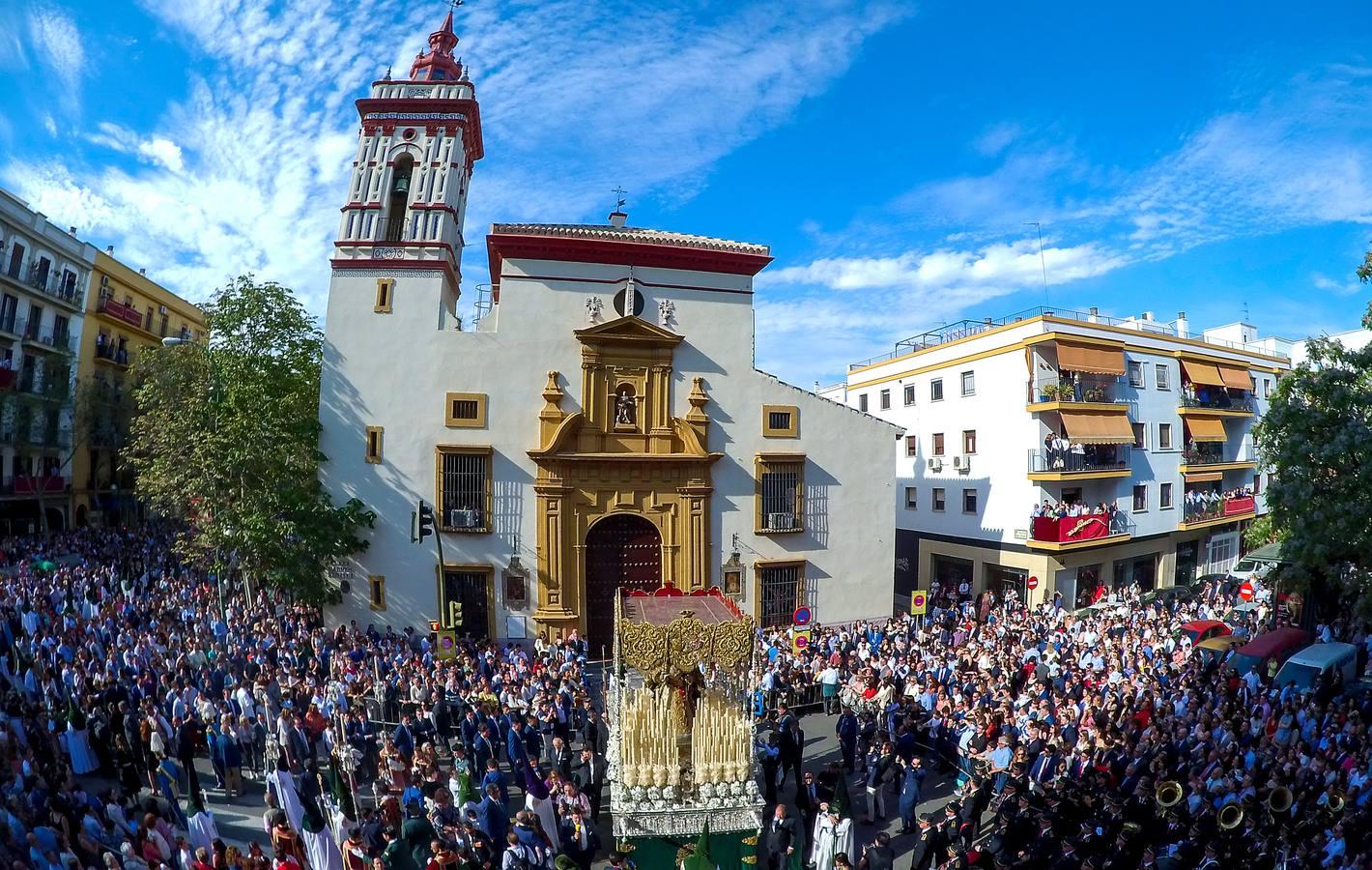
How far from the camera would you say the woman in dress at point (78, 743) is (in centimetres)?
1317

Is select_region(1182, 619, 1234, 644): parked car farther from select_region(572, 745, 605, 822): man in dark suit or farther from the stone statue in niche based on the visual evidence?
select_region(572, 745, 605, 822): man in dark suit

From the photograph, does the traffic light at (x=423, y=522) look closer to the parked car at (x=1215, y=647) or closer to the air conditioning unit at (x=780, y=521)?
the air conditioning unit at (x=780, y=521)

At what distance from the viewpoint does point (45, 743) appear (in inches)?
493

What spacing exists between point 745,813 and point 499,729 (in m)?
4.94

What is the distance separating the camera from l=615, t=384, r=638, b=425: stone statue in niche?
23859 millimetres

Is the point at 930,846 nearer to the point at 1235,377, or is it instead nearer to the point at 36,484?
the point at 1235,377

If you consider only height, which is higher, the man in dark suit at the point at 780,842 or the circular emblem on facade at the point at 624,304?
the circular emblem on facade at the point at 624,304

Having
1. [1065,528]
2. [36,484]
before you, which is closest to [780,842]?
[1065,528]

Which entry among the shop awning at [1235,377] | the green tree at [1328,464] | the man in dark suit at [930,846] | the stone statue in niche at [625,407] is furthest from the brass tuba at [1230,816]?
the shop awning at [1235,377]

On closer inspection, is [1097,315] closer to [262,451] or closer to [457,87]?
[457,87]

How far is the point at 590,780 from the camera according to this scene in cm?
1302

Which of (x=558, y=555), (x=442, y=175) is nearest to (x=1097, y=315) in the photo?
(x=558, y=555)

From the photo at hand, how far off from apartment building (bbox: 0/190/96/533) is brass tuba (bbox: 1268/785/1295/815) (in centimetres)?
4209

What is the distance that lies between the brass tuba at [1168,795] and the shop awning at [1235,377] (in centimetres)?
2858
